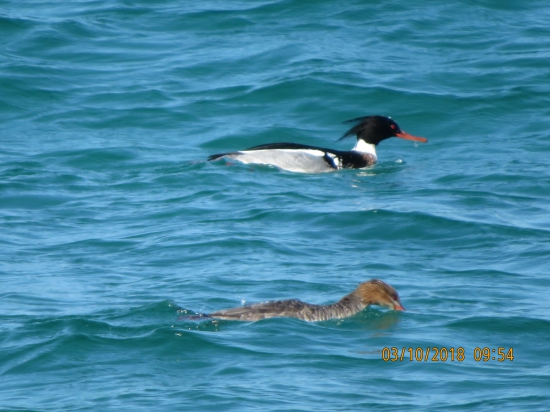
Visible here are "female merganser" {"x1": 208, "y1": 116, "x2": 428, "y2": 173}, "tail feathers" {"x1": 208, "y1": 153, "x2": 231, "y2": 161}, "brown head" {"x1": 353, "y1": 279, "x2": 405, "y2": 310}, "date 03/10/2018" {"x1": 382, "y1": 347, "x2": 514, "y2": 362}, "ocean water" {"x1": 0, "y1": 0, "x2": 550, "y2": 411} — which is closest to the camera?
"ocean water" {"x1": 0, "y1": 0, "x2": 550, "y2": 411}

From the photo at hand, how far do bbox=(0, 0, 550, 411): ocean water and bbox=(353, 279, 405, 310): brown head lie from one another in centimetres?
10

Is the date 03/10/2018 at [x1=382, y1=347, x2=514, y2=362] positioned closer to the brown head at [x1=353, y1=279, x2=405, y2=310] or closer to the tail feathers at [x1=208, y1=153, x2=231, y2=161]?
the brown head at [x1=353, y1=279, x2=405, y2=310]

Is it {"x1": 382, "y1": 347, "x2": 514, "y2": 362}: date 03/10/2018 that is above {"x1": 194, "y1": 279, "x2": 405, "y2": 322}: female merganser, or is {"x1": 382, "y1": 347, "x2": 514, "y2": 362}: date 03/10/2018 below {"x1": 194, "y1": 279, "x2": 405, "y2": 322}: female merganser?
below

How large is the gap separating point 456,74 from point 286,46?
2935 millimetres

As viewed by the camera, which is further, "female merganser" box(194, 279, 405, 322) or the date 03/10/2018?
"female merganser" box(194, 279, 405, 322)

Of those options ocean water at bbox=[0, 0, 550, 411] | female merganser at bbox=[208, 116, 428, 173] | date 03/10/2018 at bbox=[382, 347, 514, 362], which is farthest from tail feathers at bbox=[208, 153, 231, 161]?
date 03/10/2018 at bbox=[382, 347, 514, 362]

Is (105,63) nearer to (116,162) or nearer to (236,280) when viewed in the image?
(116,162)

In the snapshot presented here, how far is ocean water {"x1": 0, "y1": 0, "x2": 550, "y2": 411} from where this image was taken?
736 centimetres

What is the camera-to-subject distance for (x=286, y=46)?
61.3 ft

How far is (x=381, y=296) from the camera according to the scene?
28.1 ft

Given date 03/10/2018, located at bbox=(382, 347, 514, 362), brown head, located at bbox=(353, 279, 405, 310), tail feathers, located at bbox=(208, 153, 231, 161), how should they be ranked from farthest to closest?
tail feathers, located at bbox=(208, 153, 231, 161) → brown head, located at bbox=(353, 279, 405, 310) → date 03/10/2018, located at bbox=(382, 347, 514, 362)

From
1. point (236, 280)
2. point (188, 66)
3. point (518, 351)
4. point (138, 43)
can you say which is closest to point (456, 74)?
point (188, 66)

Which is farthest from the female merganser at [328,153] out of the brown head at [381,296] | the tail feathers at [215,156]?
the brown head at [381,296]

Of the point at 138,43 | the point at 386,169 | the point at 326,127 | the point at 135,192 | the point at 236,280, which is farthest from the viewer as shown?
the point at 138,43
